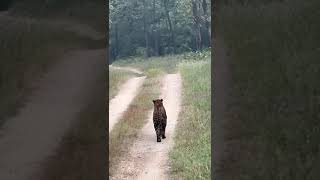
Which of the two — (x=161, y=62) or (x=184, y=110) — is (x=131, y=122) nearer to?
(x=184, y=110)

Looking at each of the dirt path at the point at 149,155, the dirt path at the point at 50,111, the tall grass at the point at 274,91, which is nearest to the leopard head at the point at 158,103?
the dirt path at the point at 149,155

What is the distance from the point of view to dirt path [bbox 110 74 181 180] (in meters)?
5.36

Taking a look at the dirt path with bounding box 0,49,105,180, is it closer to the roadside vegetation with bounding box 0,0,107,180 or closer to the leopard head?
the roadside vegetation with bounding box 0,0,107,180

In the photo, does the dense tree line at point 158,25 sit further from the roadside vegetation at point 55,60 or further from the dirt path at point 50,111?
the dirt path at point 50,111

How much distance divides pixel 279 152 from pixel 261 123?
0.36m

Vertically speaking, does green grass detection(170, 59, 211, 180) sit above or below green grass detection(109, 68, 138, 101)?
below

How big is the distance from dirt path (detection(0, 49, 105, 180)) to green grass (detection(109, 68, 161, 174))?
67 centimetres

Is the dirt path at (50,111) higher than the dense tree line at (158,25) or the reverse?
the reverse

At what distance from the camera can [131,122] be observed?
229 inches

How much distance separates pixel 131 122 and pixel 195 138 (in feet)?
2.62

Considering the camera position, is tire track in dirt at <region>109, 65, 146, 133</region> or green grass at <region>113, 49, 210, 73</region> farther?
green grass at <region>113, 49, 210, 73</region>

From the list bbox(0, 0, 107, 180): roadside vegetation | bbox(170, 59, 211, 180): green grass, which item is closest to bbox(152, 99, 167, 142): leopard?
bbox(170, 59, 211, 180): green grass

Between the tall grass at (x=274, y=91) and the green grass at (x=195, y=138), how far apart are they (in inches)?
21.9

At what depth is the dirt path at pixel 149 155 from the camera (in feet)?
17.6
